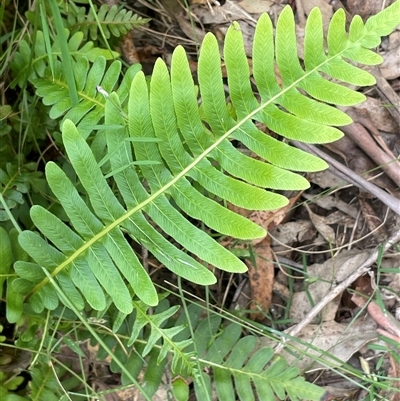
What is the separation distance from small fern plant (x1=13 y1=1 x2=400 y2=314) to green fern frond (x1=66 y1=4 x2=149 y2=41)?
47 cm

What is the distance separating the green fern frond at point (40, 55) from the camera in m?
1.58

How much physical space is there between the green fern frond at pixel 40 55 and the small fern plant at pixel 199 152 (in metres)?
0.34

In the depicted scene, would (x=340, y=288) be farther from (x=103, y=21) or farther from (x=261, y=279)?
(x=103, y=21)

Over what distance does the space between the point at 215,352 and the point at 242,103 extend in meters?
0.83

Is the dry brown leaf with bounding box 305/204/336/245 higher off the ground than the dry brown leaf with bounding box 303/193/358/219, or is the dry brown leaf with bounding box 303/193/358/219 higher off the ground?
the dry brown leaf with bounding box 303/193/358/219

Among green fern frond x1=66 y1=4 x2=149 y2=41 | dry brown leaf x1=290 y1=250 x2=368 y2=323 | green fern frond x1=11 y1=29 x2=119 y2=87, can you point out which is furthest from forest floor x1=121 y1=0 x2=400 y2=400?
green fern frond x1=11 y1=29 x2=119 y2=87

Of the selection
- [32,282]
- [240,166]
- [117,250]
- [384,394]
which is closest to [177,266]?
[117,250]

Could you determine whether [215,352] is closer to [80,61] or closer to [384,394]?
[384,394]

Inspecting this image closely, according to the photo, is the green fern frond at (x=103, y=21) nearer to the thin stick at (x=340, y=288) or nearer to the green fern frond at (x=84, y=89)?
the green fern frond at (x=84, y=89)

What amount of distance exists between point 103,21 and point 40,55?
0.26m

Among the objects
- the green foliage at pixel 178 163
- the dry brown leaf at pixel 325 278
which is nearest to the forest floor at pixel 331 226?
the dry brown leaf at pixel 325 278

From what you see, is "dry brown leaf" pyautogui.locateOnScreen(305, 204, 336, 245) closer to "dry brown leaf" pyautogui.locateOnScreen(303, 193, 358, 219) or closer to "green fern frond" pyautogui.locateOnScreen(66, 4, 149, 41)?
"dry brown leaf" pyautogui.locateOnScreen(303, 193, 358, 219)

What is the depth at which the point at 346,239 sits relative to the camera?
79.1 inches

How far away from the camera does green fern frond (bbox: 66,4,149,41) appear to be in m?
1.70
